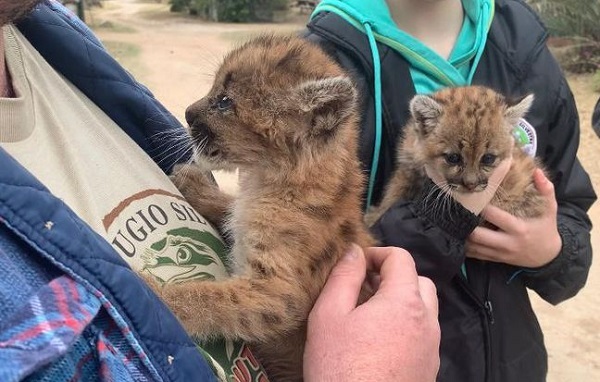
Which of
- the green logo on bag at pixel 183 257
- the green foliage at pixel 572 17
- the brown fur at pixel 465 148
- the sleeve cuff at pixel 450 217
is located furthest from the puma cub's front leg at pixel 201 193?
the green foliage at pixel 572 17

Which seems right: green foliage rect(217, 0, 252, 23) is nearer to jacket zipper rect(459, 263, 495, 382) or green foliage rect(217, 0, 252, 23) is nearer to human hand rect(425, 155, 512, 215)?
human hand rect(425, 155, 512, 215)

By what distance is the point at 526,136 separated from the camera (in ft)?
11.3

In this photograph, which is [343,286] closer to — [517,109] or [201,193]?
[201,193]

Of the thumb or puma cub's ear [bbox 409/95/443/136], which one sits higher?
the thumb

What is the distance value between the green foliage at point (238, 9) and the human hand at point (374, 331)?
2716cm

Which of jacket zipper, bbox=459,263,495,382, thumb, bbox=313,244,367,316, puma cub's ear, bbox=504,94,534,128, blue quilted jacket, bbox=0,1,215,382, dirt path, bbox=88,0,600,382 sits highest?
blue quilted jacket, bbox=0,1,215,382

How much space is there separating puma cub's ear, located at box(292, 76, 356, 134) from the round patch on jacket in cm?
136

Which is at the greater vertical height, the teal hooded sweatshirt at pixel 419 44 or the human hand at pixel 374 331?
the teal hooded sweatshirt at pixel 419 44

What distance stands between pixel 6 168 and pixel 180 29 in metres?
25.4

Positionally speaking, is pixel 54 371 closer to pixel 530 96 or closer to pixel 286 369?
pixel 286 369

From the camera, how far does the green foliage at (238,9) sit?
2811 centimetres

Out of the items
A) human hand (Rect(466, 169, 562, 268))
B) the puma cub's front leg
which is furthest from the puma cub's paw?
human hand (Rect(466, 169, 562, 268))

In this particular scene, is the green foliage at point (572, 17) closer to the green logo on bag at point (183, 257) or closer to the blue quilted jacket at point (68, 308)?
the green logo on bag at point (183, 257)

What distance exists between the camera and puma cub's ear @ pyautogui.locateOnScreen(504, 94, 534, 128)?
3232 millimetres
